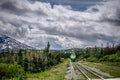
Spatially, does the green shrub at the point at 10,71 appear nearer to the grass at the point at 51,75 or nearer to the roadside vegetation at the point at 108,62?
the grass at the point at 51,75

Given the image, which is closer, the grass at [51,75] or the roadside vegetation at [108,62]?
the grass at [51,75]

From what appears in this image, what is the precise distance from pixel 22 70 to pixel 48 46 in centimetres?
6211

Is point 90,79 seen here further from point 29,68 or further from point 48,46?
point 48,46

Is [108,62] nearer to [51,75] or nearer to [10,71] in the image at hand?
[10,71]

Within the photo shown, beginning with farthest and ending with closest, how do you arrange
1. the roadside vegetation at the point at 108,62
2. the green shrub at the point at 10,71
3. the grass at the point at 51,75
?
the green shrub at the point at 10,71 < the roadside vegetation at the point at 108,62 < the grass at the point at 51,75

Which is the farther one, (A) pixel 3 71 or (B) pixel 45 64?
(B) pixel 45 64

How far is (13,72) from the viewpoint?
3858 inches

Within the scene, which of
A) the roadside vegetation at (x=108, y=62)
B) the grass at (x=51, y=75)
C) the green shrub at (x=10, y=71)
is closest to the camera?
the grass at (x=51, y=75)

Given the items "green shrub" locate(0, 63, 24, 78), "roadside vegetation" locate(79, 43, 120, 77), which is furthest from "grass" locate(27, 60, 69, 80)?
"green shrub" locate(0, 63, 24, 78)

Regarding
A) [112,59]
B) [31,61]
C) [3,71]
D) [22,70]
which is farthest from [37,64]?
[112,59]

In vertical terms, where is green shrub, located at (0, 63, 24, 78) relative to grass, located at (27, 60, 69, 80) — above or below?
below

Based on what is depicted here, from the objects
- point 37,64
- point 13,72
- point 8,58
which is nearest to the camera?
point 13,72

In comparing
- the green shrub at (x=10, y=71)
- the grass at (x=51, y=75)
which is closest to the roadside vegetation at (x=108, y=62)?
the grass at (x=51, y=75)

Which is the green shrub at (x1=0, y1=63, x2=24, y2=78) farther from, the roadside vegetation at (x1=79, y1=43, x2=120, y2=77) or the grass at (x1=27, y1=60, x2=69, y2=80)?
the roadside vegetation at (x1=79, y1=43, x2=120, y2=77)
